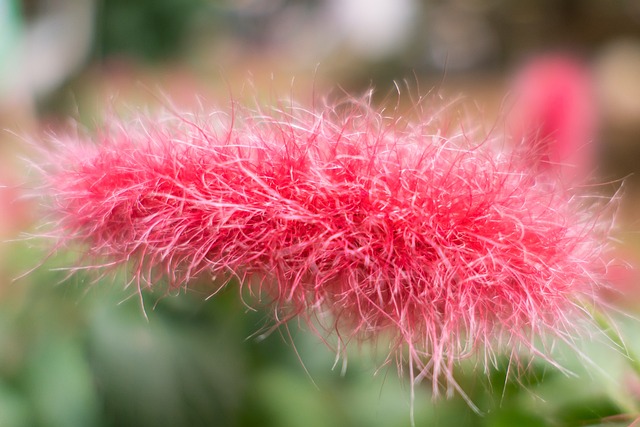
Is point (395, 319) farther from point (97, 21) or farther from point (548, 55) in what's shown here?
point (548, 55)

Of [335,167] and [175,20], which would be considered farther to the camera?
[175,20]

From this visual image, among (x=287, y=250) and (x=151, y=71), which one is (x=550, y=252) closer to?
(x=287, y=250)

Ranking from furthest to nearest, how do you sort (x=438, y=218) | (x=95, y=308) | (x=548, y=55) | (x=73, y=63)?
1. (x=548, y=55)
2. (x=73, y=63)
3. (x=95, y=308)
4. (x=438, y=218)

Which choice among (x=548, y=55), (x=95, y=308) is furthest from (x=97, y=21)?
(x=548, y=55)

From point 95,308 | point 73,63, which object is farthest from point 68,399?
point 73,63

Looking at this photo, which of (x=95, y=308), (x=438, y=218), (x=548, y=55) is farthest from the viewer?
(x=548, y=55)

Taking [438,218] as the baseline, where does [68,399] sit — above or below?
below
